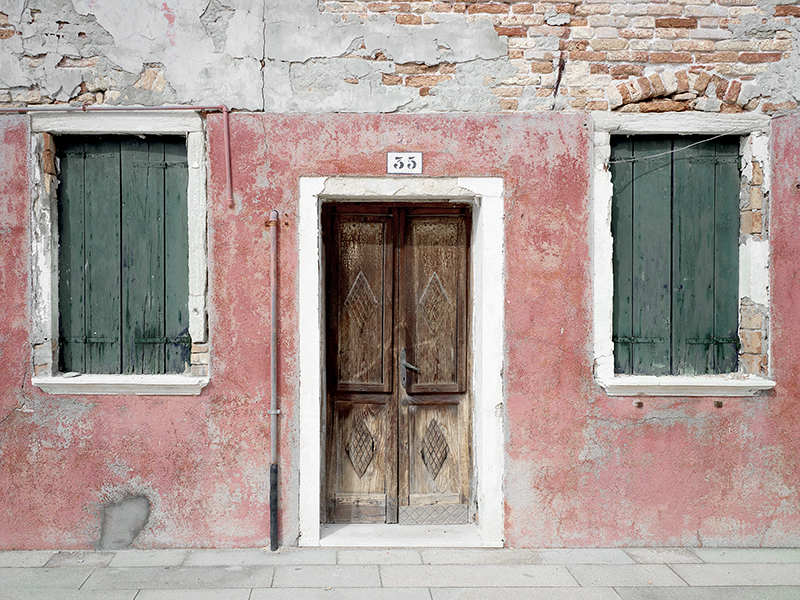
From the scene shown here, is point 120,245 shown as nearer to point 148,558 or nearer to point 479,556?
point 148,558

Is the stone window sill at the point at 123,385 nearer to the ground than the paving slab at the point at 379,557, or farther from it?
farther from it

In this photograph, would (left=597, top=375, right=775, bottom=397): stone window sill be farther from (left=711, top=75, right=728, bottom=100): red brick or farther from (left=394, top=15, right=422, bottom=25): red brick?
(left=394, top=15, right=422, bottom=25): red brick

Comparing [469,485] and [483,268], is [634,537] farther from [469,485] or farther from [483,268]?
[483,268]

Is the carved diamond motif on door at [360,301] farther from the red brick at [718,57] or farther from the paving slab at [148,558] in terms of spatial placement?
the red brick at [718,57]

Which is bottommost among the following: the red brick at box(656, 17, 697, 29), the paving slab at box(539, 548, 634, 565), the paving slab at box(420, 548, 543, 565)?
the paving slab at box(539, 548, 634, 565)

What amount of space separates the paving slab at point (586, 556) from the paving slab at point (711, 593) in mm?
351

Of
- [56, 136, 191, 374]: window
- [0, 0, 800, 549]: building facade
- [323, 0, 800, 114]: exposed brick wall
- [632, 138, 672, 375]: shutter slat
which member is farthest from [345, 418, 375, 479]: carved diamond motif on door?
[323, 0, 800, 114]: exposed brick wall

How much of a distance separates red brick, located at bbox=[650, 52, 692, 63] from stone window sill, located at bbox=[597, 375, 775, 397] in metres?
2.10

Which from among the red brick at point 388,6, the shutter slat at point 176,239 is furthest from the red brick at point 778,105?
the shutter slat at point 176,239

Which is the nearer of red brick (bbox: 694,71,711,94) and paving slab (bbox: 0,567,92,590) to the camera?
paving slab (bbox: 0,567,92,590)

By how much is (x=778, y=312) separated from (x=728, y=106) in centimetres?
140

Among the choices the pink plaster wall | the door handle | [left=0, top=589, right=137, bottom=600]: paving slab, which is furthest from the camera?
the door handle

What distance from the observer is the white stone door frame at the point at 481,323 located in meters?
4.09

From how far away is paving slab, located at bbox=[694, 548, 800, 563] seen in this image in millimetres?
3959
